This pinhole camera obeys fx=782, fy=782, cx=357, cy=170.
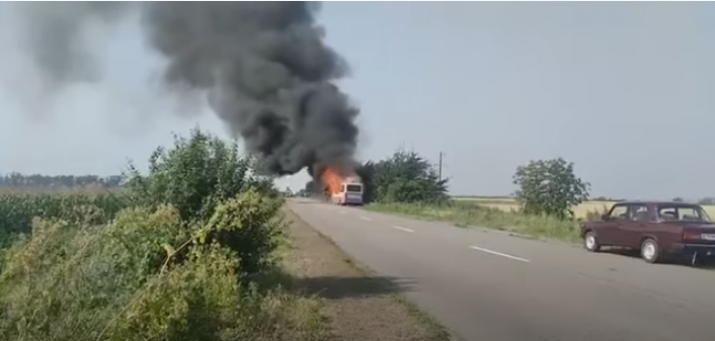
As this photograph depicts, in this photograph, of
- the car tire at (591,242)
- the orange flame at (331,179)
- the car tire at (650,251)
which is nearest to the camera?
the car tire at (650,251)

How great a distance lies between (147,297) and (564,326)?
544 cm

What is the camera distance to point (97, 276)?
16.8 feet

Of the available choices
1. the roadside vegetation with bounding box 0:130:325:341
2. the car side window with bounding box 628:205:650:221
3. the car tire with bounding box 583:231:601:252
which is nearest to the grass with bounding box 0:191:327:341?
the roadside vegetation with bounding box 0:130:325:341

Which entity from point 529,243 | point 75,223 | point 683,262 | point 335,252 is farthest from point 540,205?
point 75,223

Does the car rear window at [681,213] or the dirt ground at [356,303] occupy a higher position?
the car rear window at [681,213]

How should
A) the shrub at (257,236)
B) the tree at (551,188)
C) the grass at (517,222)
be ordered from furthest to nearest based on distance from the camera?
the tree at (551,188)
the grass at (517,222)
the shrub at (257,236)

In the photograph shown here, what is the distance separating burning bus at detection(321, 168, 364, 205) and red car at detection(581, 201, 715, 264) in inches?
1494

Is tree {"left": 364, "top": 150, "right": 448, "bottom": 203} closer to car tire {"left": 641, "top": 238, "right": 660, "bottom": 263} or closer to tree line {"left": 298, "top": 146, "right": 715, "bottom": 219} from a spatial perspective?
tree line {"left": 298, "top": 146, "right": 715, "bottom": 219}

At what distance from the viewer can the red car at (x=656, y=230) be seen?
16891 millimetres

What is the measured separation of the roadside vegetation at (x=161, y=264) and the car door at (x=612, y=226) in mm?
11265

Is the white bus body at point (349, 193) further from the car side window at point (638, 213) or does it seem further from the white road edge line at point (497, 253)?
the car side window at point (638, 213)

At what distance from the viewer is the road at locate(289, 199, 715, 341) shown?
8.84m

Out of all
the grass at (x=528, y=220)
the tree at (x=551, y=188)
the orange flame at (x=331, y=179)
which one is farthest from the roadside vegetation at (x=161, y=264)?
the orange flame at (x=331, y=179)

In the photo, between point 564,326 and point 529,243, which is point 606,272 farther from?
point 529,243
